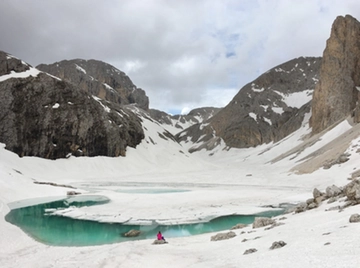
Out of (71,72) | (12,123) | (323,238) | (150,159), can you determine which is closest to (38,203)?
(323,238)

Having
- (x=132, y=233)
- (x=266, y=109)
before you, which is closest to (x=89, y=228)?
(x=132, y=233)

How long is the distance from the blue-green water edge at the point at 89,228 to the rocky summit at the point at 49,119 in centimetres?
5399

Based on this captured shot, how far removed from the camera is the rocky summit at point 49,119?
7815 cm

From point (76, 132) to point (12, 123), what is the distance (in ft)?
50.6

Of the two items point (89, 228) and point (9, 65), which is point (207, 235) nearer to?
point (89, 228)

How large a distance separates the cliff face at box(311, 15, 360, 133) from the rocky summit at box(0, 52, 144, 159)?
211ft

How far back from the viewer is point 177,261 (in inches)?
516

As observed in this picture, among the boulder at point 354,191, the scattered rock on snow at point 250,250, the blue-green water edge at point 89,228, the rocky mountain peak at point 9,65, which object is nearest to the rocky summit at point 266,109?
the rocky mountain peak at point 9,65

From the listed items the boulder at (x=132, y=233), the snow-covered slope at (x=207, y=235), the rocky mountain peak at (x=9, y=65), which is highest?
the rocky mountain peak at (x=9, y=65)

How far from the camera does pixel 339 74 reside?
99.1 meters

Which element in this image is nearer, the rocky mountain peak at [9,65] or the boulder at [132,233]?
the boulder at [132,233]

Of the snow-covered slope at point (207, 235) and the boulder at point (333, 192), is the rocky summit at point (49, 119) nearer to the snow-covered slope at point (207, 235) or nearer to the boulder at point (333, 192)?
the snow-covered slope at point (207, 235)

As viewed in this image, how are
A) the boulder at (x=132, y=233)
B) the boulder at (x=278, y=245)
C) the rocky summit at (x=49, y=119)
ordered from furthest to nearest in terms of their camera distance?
the rocky summit at (x=49, y=119)
the boulder at (x=132, y=233)
the boulder at (x=278, y=245)

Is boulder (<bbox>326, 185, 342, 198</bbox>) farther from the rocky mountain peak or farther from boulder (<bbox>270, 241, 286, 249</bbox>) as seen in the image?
the rocky mountain peak
